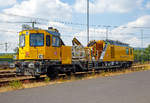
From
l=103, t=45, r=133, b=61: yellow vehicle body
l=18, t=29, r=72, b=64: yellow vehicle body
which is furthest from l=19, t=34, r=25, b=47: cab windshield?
l=103, t=45, r=133, b=61: yellow vehicle body

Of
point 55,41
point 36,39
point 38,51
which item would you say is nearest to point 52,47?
point 55,41

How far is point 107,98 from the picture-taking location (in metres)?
6.05

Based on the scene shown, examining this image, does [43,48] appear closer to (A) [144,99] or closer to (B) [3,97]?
(B) [3,97]

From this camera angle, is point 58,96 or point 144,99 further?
point 58,96

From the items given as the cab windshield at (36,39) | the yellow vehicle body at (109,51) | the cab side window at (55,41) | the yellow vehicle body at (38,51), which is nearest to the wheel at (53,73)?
the yellow vehicle body at (38,51)

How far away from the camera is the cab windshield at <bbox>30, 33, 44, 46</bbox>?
1215 cm

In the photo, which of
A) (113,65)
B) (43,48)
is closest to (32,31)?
(43,48)

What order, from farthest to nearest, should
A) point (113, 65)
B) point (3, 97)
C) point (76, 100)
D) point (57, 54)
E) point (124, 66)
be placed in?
point (124, 66), point (113, 65), point (57, 54), point (3, 97), point (76, 100)

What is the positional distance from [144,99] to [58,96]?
302 cm

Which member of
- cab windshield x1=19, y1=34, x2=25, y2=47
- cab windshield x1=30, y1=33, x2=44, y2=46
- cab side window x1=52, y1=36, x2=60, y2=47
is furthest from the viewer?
cab side window x1=52, y1=36, x2=60, y2=47

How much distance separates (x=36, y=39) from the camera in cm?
1224

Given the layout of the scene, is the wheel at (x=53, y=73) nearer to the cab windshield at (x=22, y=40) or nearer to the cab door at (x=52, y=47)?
the cab door at (x=52, y=47)

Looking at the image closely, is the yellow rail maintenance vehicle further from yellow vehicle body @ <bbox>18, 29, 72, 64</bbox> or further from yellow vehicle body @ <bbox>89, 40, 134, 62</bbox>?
yellow vehicle body @ <bbox>89, 40, 134, 62</bbox>

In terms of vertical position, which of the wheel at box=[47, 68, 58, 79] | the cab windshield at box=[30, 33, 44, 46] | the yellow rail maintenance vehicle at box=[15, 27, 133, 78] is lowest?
the wheel at box=[47, 68, 58, 79]
